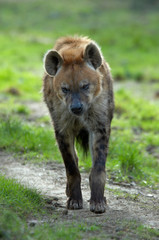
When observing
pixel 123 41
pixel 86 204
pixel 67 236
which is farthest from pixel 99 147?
pixel 123 41

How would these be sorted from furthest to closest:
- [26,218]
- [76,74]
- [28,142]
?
1. [28,142]
2. [76,74]
3. [26,218]

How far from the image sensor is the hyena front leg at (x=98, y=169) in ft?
13.2

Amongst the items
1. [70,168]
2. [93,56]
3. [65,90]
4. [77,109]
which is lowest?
[70,168]

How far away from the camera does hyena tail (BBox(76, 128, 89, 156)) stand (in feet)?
15.2

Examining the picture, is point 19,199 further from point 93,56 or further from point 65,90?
point 93,56

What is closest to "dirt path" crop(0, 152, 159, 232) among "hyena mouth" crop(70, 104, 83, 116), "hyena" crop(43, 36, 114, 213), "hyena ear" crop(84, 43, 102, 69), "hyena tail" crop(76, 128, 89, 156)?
"hyena" crop(43, 36, 114, 213)

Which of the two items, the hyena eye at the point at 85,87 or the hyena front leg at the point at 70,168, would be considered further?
the hyena front leg at the point at 70,168

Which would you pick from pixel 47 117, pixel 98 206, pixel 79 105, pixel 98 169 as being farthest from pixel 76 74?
pixel 47 117

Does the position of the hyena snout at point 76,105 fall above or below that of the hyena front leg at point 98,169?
above

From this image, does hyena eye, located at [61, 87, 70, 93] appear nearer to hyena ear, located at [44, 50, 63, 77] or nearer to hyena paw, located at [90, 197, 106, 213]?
hyena ear, located at [44, 50, 63, 77]

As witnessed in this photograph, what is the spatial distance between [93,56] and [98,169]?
103 cm

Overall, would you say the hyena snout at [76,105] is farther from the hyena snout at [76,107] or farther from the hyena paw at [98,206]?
the hyena paw at [98,206]

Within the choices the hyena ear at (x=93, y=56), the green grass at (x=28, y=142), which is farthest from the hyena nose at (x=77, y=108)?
the green grass at (x=28, y=142)

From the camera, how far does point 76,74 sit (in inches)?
161
